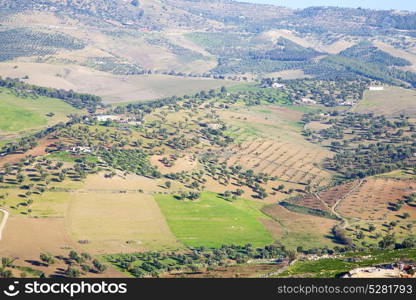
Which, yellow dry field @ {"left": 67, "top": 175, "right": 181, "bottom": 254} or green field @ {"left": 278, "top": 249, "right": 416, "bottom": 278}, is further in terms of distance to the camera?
yellow dry field @ {"left": 67, "top": 175, "right": 181, "bottom": 254}

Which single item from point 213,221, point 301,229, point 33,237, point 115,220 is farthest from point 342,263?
point 33,237

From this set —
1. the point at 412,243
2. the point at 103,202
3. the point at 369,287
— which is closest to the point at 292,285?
the point at 369,287

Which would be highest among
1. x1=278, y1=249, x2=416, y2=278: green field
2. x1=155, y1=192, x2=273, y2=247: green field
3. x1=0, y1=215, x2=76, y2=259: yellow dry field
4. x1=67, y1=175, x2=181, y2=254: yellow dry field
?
x1=278, y1=249, x2=416, y2=278: green field

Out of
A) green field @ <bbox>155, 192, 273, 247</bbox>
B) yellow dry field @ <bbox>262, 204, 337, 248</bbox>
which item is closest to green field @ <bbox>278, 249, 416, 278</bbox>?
yellow dry field @ <bbox>262, 204, 337, 248</bbox>

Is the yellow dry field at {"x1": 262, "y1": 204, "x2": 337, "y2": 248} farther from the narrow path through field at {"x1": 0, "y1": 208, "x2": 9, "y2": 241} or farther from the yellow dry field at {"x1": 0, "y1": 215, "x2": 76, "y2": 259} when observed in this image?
the narrow path through field at {"x1": 0, "y1": 208, "x2": 9, "y2": 241}

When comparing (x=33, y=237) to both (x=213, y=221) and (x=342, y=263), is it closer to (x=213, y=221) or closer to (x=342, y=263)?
(x=213, y=221)

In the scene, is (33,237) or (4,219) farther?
(4,219)
